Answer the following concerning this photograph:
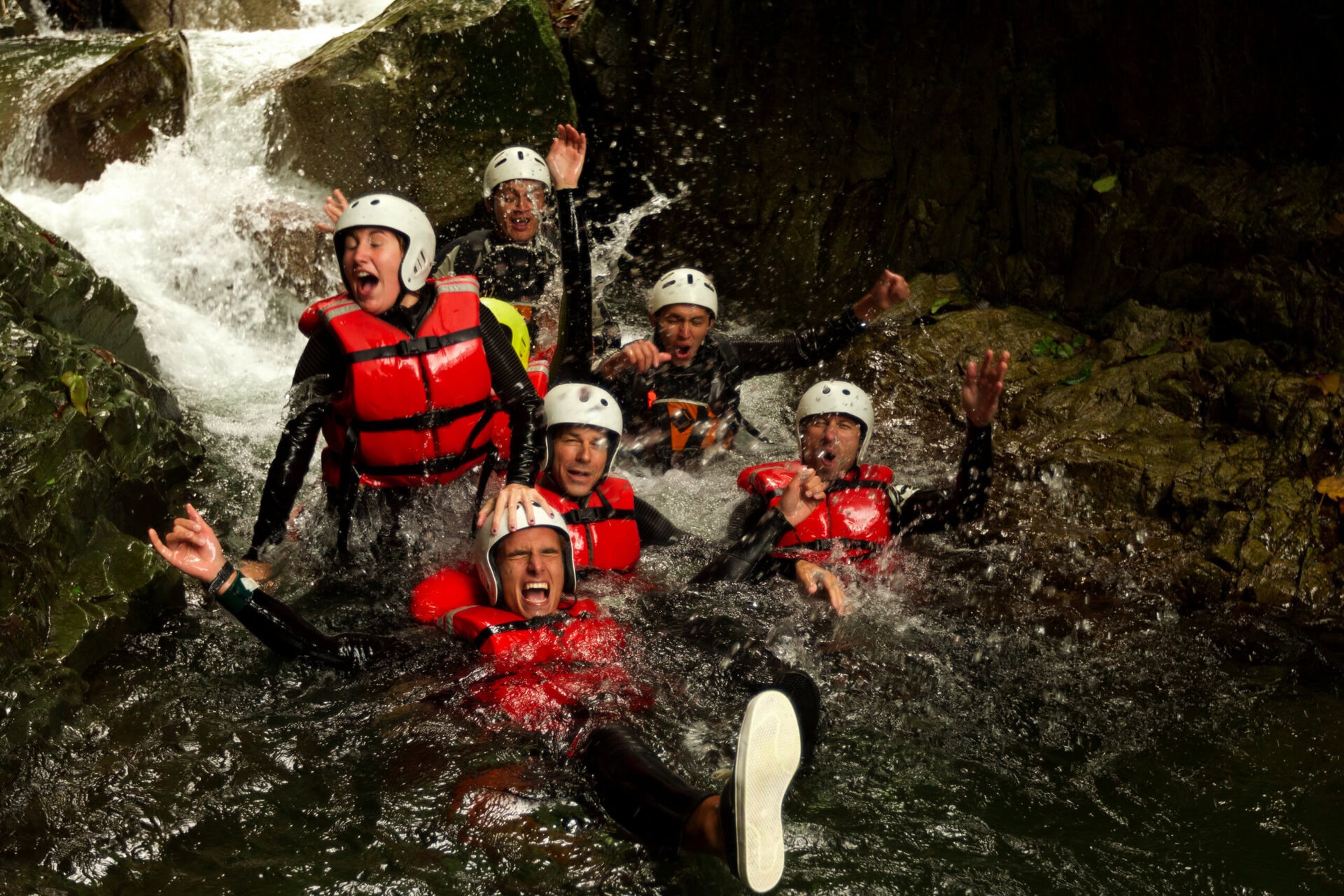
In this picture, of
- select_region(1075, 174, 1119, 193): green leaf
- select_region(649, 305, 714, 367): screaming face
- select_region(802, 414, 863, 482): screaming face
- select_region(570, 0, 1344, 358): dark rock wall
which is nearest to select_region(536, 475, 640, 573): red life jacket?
select_region(802, 414, 863, 482): screaming face

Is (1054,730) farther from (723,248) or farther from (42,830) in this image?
(723,248)

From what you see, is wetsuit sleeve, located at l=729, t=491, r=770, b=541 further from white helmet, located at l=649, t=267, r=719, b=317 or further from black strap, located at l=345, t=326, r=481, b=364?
black strap, located at l=345, t=326, r=481, b=364

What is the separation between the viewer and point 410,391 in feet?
17.3

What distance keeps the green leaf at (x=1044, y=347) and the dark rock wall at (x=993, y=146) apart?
0.91 feet

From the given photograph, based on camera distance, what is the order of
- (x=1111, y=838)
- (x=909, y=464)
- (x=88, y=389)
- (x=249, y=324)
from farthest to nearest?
(x=249, y=324) < (x=909, y=464) < (x=88, y=389) < (x=1111, y=838)

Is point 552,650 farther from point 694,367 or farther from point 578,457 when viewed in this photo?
point 694,367

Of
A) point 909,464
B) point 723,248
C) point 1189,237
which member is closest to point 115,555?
point 909,464

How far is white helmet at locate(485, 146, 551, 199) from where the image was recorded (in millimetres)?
7047

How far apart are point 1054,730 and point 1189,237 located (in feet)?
12.1

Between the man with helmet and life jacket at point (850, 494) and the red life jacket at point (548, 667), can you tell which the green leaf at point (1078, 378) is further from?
the red life jacket at point (548, 667)

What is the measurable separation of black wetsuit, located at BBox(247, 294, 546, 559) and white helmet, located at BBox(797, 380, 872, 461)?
4.69 feet

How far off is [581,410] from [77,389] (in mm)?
2518

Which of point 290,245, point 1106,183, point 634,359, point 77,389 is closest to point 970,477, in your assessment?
point 634,359

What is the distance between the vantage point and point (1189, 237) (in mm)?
6703
